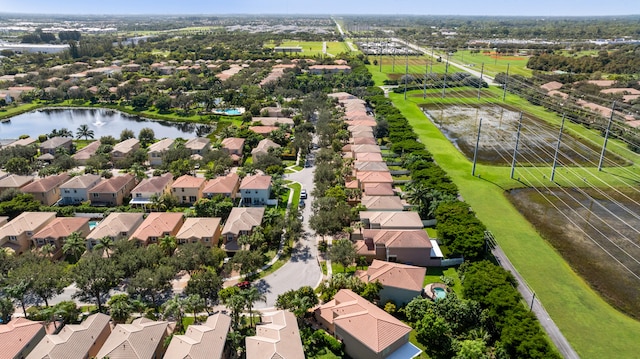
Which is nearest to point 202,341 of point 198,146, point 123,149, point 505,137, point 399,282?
point 399,282

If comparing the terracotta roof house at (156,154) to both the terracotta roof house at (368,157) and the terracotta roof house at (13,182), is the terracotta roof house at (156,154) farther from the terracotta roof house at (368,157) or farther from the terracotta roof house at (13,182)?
the terracotta roof house at (368,157)

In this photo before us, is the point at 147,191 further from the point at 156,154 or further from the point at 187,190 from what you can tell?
the point at 156,154

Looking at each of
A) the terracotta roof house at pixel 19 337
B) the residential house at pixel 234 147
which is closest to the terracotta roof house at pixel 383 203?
the residential house at pixel 234 147

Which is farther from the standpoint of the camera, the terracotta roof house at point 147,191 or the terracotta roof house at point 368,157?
the terracotta roof house at point 368,157

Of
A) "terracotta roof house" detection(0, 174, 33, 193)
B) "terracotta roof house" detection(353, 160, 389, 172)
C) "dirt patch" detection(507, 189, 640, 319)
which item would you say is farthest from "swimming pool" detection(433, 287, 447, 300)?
"terracotta roof house" detection(0, 174, 33, 193)

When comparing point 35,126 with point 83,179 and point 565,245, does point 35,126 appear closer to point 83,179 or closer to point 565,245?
point 83,179

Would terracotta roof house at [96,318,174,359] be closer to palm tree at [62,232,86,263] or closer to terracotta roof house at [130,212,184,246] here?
terracotta roof house at [130,212,184,246]

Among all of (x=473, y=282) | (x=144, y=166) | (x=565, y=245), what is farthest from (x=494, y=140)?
(x=144, y=166)
